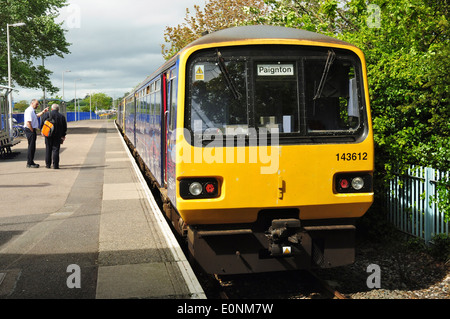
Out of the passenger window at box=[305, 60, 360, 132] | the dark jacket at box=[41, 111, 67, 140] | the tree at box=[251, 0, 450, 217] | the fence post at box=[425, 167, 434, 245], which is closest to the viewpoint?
the passenger window at box=[305, 60, 360, 132]

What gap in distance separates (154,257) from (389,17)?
5423 mm

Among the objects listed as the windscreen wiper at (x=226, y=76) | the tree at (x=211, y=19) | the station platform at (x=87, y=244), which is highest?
the tree at (x=211, y=19)

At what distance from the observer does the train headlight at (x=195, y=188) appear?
4.96m

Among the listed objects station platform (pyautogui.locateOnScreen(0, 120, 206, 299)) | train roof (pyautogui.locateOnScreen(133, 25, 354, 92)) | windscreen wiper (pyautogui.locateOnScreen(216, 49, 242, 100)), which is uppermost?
train roof (pyautogui.locateOnScreen(133, 25, 354, 92))

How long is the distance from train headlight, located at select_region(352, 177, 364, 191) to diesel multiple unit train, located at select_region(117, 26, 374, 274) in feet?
0.03

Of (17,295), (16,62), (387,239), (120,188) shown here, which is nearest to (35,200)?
(120,188)

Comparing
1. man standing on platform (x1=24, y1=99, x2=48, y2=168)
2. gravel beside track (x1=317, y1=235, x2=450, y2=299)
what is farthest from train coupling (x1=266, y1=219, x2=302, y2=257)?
man standing on platform (x1=24, y1=99, x2=48, y2=168)

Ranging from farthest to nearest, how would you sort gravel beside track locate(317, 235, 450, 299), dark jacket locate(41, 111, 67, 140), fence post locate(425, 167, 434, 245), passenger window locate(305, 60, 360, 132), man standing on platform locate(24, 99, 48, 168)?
man standing on platform locate(24, 99, 48, 168)
dark jacket locate(41, 111, 67, 140)
fence post locate(425, 167, 434, 245)
gravel beside track locate(317, 235, 450, 299)
passenger window locate(305, 60, 360, 132)

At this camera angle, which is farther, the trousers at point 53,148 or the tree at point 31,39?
the tree at point 31,39

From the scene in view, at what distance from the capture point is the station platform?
16.2 ft

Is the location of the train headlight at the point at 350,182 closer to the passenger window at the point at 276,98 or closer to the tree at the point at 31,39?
the passenger window at the point at 276,98

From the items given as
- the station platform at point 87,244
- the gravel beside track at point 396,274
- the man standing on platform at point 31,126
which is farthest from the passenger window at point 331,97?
the man standing on platform at point 31,126

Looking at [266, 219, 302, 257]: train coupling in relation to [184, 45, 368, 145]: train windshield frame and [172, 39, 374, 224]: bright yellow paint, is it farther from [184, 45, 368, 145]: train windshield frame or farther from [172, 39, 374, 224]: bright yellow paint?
[184, 45, 368, 145]: train windshield frame

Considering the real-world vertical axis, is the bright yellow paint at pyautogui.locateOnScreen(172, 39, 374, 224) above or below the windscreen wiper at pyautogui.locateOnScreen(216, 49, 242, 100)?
below
